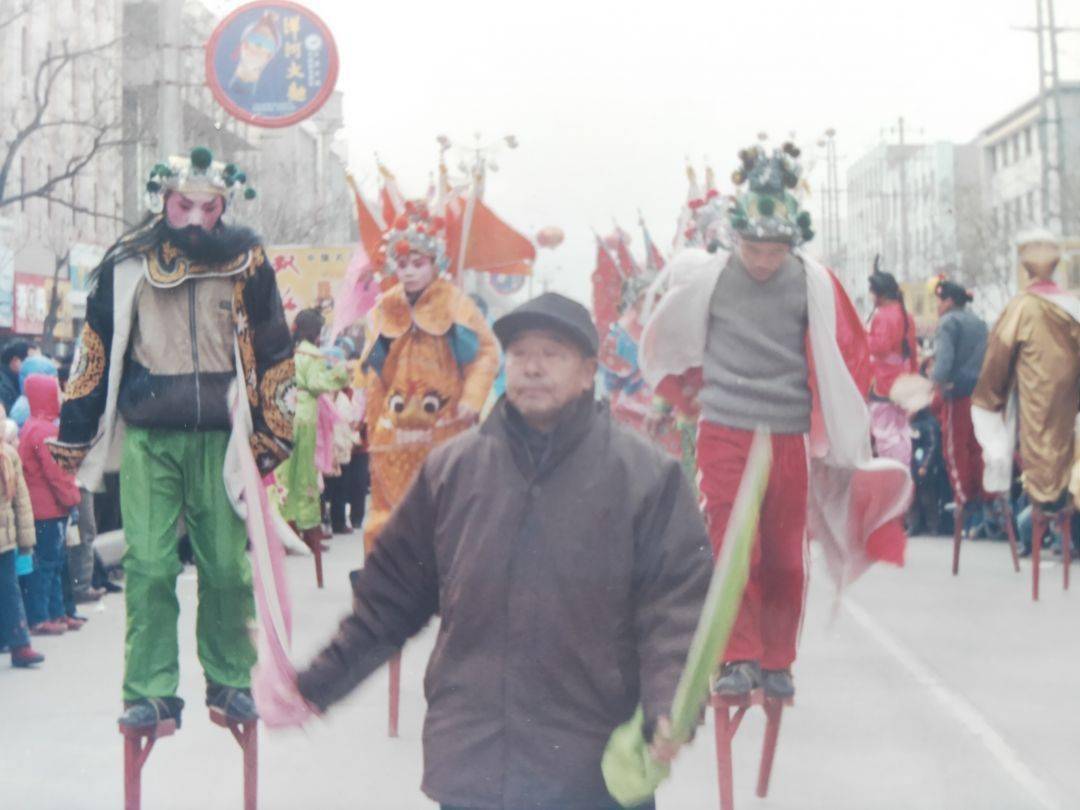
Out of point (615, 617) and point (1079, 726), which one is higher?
point (615, 617)

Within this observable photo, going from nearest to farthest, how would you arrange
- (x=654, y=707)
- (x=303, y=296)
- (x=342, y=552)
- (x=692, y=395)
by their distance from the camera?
(x=654, y=707), (x=692, y=395), (x=342, y=552), (x=303, y=296)

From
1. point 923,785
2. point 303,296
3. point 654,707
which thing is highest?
point 303,296

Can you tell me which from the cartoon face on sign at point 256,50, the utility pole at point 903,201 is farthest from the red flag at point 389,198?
the utility pole at point 903,201

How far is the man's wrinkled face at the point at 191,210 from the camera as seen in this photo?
6141 millimetres

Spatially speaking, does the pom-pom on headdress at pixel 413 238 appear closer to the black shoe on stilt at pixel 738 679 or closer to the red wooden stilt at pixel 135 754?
the black shoe on stilt at pixel 738 679

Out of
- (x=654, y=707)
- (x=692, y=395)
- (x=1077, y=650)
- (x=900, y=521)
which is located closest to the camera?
(x=654, y=707)

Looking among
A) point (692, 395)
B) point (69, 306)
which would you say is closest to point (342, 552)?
point (692, 395)

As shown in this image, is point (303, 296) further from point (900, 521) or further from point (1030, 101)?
point (1030, 101)

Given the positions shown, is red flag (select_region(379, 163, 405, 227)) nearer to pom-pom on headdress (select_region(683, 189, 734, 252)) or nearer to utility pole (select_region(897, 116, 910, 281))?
pom-pom on headdress (select_region(683, 189, 734, 252))

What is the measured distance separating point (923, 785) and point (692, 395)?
173 centimetres

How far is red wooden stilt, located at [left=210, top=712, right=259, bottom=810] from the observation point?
5.83 m

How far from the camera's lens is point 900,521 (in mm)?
6715

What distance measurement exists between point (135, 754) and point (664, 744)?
2709 mm

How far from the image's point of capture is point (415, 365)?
7766 millimetres
